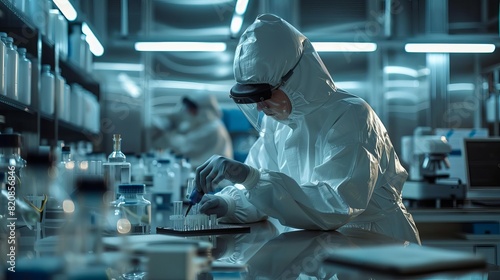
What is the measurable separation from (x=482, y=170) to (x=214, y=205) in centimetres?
286

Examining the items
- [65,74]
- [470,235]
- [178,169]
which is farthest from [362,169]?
[65,74]

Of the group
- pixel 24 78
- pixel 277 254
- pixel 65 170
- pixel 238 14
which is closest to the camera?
pixel 277 254

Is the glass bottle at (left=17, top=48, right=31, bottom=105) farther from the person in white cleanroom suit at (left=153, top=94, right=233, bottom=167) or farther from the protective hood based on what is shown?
the person in white cleanroom suit at (left=153, top=94, right=233, bottom=167)

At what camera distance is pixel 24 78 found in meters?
2.89

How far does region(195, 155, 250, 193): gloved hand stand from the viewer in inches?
71.6

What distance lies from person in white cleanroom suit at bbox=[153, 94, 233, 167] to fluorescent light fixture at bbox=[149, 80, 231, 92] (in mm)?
135

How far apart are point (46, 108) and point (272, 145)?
66.3 inches

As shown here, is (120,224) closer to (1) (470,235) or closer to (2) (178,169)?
(2) (178,169)

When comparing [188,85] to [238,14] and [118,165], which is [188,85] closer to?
[238,14]

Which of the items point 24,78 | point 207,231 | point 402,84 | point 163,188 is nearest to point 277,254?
point 207,231

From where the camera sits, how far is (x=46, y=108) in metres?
3.58

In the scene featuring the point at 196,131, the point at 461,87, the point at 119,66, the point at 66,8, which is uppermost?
the point at 119,66

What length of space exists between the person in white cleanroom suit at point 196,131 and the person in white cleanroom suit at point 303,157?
13.4 feet

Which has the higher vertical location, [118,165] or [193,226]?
[118,165]
